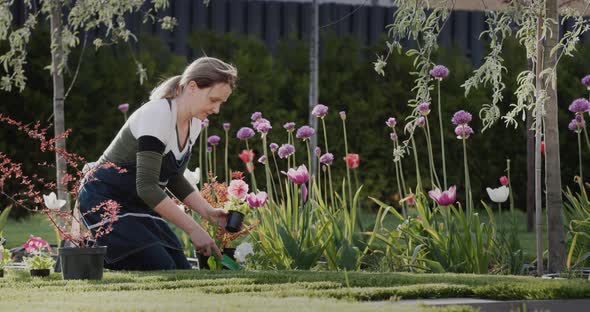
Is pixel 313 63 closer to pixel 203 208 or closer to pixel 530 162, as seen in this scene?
pixel 530 162

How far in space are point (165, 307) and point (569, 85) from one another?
8.87 m

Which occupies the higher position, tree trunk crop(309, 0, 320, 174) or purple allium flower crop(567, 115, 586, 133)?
tree trunk crop(309, 0, 320, 174)

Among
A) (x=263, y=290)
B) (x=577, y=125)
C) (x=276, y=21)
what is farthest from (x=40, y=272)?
(x=276, y=21)

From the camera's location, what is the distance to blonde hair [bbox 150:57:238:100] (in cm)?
457

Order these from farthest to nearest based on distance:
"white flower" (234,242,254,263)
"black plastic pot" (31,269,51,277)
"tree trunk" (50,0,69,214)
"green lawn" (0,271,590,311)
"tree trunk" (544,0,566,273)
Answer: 1. "tree trunk" (50,0,69,214)
2. "white flower" (234,242,254,263)
3. "tree trunk" (544,0,566,273)
4. "black plastic pot" (31,269,51,277)
5. "green lawn" (0,271,590,311)

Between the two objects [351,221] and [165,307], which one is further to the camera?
[351,221]

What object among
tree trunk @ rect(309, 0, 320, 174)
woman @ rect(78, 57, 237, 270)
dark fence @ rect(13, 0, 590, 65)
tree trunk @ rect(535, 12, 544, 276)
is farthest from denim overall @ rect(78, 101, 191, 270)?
dark fence @ rect(13, 0, 590, 65)

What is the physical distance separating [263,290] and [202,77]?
1.16 metres

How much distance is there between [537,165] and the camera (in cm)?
510

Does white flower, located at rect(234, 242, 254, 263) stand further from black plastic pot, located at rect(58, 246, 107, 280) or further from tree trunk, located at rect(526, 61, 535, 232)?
tree trunk, located at rect(526, 61, 535, 232)

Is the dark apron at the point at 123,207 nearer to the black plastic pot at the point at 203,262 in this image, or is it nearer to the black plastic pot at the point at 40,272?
the black plastic pot at the point at 40,272

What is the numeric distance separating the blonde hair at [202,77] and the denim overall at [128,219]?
0.31 metres

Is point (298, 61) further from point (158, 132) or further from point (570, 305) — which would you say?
point (570, 305)

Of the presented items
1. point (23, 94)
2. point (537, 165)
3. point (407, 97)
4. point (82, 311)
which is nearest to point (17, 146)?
point (23, 94)
